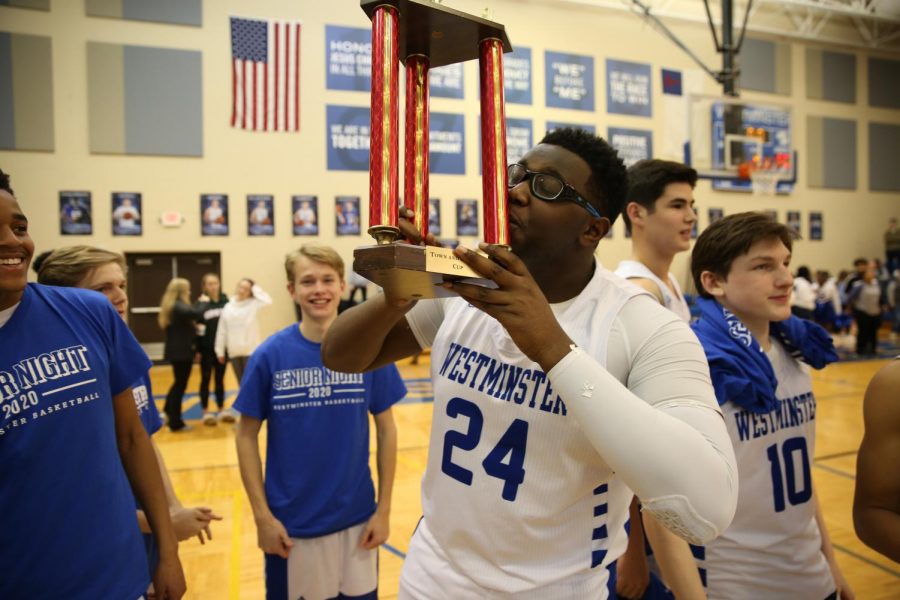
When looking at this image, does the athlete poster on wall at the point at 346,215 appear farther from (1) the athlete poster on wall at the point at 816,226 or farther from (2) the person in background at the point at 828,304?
(1) the athlete poster on wall at the point at 816,226

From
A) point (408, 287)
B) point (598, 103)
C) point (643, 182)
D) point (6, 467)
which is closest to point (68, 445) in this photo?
point (6, 467)

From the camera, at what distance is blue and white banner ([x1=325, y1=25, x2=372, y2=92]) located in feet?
40.1

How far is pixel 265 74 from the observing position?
1189 centimetres

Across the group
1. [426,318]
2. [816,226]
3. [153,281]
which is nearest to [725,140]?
[816,226]

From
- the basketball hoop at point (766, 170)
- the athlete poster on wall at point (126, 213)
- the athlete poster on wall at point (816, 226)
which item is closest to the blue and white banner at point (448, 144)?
the basketball hoop at point (766, 170)

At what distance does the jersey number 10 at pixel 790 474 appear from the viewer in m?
1.84

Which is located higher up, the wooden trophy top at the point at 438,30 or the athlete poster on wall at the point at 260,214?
the athlete poster on wall at the point at 260,214

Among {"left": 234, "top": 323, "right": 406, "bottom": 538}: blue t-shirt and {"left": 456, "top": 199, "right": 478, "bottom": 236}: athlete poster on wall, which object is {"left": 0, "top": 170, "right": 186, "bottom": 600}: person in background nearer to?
{"left": 234, "top": 323, "right": 406, "bottom": 538}: blue t-shirt

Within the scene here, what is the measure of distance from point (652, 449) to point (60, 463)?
141cm

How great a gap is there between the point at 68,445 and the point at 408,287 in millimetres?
1029

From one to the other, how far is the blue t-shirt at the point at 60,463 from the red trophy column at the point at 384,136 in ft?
3.34

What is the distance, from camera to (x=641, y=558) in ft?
6.91

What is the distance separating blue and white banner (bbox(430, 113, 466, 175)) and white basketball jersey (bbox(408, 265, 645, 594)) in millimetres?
11839

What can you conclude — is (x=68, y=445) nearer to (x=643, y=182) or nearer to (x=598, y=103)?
(x=643, y=182)
